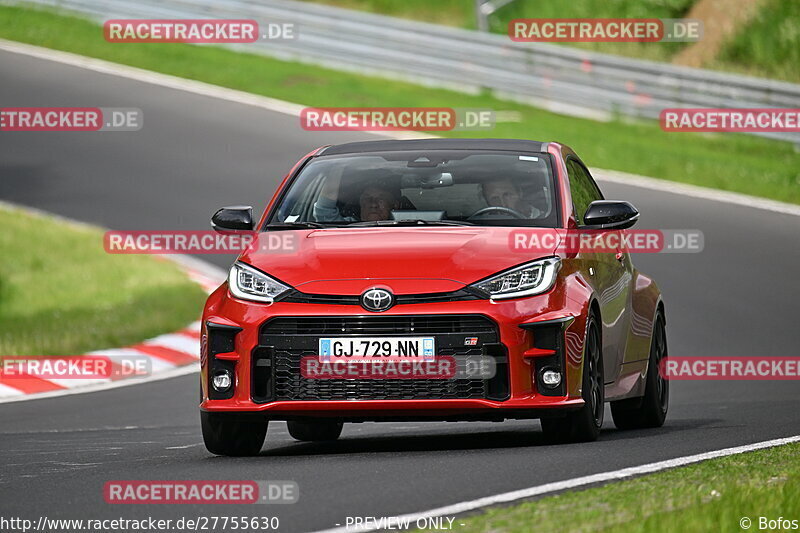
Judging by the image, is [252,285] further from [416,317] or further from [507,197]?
[507,197]

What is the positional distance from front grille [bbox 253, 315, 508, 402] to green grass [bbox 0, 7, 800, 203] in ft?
47.7

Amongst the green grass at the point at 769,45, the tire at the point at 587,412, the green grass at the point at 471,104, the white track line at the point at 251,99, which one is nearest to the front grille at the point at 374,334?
the tire at the point at 587,412

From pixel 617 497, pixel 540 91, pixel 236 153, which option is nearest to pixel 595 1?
pixel 540 91

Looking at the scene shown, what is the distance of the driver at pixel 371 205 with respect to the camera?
9680 millimetres

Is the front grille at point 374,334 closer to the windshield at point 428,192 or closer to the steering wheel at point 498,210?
the windshield at point 428,192

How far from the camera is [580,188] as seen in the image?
10.5m

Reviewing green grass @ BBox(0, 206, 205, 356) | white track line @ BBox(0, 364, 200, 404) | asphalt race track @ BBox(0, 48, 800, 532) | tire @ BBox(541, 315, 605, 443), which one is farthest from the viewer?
green grass @ BBox(0, 206, 205, 356)

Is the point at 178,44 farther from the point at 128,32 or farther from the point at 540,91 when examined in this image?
the point at 540,91

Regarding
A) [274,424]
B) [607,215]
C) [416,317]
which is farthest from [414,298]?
[274,424]

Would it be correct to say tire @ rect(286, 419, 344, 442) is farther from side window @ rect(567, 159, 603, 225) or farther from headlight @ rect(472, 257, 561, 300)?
headlight @ rect(472, 257, 561, 300)

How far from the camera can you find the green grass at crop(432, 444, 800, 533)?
621 centimetres

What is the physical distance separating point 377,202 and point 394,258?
917mm

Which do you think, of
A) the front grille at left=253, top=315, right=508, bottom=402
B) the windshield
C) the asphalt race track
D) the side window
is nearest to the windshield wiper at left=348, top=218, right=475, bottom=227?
the windshield

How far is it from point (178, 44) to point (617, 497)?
25.0 metres
